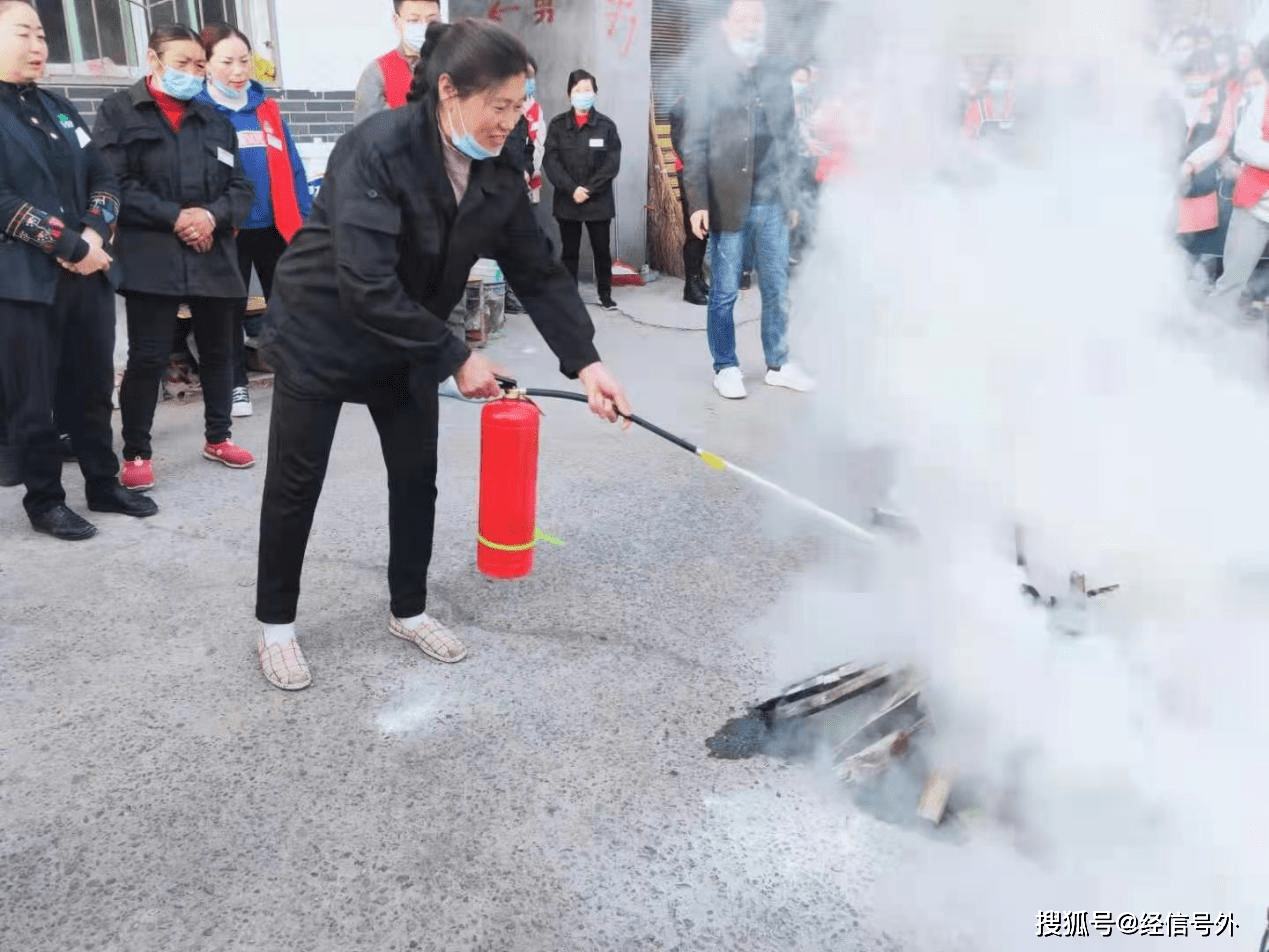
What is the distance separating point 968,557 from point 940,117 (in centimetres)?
173

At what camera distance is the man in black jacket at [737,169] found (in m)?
5.79

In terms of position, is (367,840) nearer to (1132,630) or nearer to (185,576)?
(185,576)

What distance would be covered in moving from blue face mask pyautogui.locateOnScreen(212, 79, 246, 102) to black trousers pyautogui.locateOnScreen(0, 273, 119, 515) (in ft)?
5.24

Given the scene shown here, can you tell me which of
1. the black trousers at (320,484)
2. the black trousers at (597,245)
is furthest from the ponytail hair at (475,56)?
the black trousers at (597,245)

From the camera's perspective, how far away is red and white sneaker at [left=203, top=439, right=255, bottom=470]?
15.4 feet

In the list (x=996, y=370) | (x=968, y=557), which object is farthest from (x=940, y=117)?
(x=968, y=557)

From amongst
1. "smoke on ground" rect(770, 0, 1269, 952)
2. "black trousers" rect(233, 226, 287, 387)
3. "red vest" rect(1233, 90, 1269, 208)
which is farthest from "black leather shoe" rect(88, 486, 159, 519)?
"red vest" rect(1233, 90, 1269, 208)

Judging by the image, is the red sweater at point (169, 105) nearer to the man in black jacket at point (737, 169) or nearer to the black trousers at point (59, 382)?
the black trousers at point (59, 382)

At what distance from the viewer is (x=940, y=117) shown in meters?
3.69

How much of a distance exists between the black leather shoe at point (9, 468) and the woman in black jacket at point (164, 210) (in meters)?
0.51

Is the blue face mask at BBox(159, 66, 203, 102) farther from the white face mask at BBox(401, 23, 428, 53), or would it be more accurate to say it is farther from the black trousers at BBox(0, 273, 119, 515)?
the white face mask at BBox(401, 23, 428, 53)

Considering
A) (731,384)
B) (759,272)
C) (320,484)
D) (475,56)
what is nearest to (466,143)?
(475,56)

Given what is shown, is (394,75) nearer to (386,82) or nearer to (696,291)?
(386,82)

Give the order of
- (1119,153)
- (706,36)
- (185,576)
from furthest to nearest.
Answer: (706,36) → (185,576) → (1119,153)
